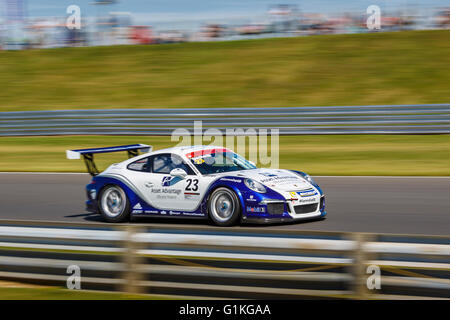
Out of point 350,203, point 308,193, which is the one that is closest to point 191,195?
point 308,193

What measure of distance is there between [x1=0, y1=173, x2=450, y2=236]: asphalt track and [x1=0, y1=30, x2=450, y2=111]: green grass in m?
8.67

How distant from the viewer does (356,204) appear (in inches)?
405

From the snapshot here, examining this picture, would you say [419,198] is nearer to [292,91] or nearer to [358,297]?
[358,297]

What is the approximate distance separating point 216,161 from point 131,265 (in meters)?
4.04

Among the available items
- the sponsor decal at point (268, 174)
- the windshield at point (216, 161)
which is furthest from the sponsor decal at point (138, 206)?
the sponsor decal at point (268, 174)

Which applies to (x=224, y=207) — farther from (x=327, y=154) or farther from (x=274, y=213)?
(x=327, y=154)

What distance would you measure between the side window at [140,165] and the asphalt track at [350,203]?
790mm

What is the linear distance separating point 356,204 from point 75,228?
5.73m

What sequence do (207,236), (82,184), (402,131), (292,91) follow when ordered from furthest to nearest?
(292,91), (402,131), (82,184), (207,236)

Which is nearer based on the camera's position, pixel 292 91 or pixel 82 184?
pixel 82 184

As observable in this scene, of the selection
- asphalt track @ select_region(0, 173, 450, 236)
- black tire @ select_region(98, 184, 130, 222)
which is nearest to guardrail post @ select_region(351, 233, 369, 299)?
asphalt track @ select_region(0, 173, 450, 236)

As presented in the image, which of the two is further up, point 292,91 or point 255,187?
point 292,91

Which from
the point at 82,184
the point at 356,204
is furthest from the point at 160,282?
the point at 82,184

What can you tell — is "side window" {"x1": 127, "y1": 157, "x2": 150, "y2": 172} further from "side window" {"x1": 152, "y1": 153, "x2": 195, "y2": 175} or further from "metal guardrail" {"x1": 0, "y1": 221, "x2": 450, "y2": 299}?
"metal guardrail" {"x1": 0, "y1": 221, "x2": 450, "y2": 299}
